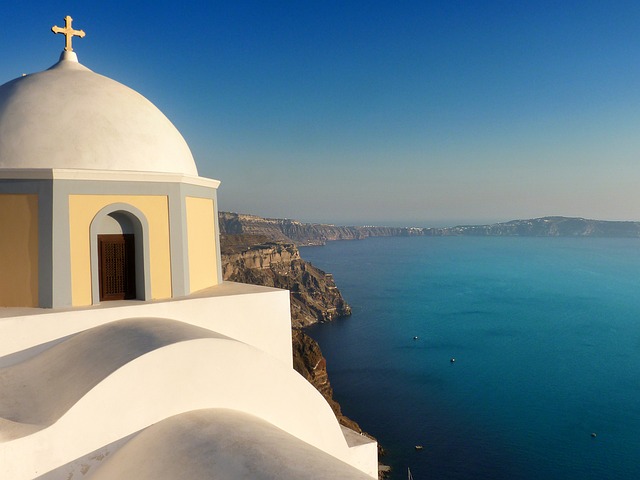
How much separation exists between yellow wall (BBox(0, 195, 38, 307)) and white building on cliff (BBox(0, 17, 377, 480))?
0.02 metres

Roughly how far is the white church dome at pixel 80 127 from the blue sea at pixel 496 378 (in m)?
26.9

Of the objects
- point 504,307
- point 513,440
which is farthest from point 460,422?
point 504,307

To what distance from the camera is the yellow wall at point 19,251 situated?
22.5 ft

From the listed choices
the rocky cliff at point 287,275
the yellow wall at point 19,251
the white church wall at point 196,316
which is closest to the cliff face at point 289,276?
the rocky cliff at point 287,275

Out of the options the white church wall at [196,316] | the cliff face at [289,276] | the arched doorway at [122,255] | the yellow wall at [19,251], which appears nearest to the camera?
the white church wall at [196,316]

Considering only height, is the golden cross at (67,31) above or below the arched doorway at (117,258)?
above

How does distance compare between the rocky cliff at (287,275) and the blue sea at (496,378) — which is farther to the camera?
the rocky cliff at (287,275)

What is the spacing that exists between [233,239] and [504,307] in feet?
166

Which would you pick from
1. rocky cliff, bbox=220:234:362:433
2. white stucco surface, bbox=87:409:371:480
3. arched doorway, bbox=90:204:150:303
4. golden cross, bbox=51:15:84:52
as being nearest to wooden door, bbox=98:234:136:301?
arched doorway, bbox=90:204:150:303

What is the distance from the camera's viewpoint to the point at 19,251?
6895 mm

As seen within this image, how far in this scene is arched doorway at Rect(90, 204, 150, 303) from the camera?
24.2ft

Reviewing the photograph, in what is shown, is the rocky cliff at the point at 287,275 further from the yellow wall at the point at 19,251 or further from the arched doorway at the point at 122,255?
the yellow wall at the point at 19,251

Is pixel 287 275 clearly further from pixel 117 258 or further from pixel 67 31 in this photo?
pixel 117 258

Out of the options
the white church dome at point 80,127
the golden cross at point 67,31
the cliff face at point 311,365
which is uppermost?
the golden cross at point 67,31
